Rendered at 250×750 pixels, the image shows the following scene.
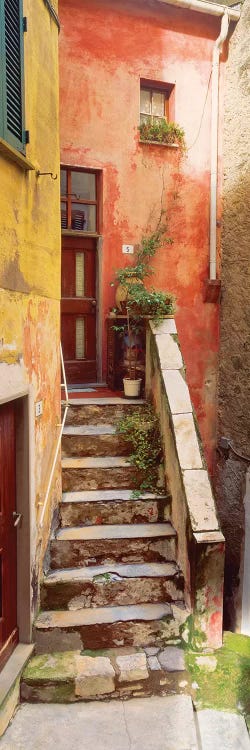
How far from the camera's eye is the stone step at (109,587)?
14.2ft

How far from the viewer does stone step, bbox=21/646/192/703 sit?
3723mm

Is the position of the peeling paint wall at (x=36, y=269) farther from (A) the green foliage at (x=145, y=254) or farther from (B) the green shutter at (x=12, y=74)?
(A) the green foliage at (x=145, y=254)

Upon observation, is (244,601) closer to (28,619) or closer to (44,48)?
(28,619)

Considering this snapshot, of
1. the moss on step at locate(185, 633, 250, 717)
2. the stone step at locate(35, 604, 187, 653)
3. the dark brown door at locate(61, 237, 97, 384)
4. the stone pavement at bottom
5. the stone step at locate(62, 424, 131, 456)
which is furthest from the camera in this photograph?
the dark brown door at locate(61, 237, 97, 384)

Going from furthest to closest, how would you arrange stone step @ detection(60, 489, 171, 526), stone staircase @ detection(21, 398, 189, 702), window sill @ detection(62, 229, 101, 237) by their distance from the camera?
window sill @ detection(62, 229, 101, 237) → stone step @ detection(60, 489, 171, 526) → stone staircase @ detection(21, 398, 189, 702)

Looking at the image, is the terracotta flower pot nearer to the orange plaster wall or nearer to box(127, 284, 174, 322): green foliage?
box(127, 284, 174, 322): green foliage

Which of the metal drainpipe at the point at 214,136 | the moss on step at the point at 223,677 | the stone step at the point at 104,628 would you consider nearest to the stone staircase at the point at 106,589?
the stone step at the point at 104,628

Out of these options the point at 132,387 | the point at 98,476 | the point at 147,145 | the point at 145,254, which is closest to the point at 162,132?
the point at 147,145

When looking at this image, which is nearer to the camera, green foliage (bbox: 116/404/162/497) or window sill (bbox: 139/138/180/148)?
green foliage (bbox: 116/404/162/497)

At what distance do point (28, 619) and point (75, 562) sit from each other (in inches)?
27.8

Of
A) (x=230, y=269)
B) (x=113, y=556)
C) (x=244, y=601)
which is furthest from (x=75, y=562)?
(x=230, y=269)

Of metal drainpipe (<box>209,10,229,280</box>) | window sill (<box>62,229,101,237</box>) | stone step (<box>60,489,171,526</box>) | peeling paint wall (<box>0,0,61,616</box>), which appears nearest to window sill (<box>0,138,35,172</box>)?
peeling paint wall (<box>0,0,61,616</box>)

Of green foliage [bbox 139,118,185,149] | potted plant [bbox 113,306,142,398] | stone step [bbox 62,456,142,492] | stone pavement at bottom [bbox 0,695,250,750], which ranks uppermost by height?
green foliage [bbox 139,118,185,149]

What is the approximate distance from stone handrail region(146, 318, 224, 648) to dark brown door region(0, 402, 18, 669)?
4.71 feet
